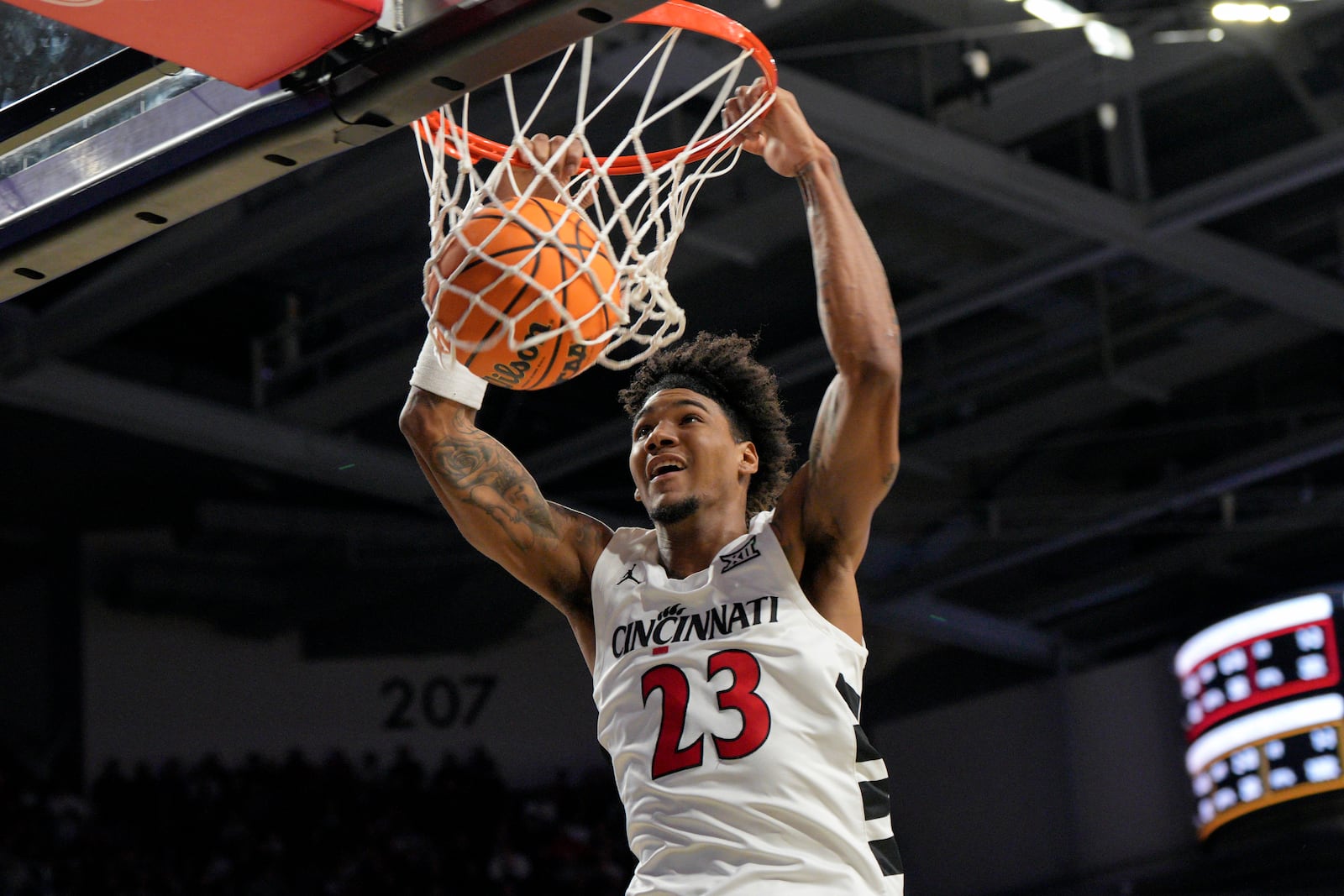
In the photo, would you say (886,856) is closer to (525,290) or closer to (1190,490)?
(525,290)

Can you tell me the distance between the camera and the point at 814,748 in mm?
2637

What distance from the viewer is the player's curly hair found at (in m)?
3.27

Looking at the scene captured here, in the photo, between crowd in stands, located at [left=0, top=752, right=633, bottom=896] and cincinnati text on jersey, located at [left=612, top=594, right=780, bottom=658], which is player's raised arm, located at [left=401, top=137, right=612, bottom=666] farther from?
crowd in stands, located at [left=0, top=752, right=633, bottom=896]

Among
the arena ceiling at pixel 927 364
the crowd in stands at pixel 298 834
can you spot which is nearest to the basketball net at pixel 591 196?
the arena ceiling at pixel 927 364

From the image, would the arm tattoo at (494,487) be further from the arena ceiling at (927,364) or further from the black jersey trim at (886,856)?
the arena ceiling at (927,364)

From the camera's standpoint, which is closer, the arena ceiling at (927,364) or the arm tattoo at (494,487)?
the arm tattoo at (494,487)

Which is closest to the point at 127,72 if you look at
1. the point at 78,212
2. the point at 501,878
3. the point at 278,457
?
the point at 78,212

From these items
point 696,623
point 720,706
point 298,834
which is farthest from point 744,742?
point 298,834

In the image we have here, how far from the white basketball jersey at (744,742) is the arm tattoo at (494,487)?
306 millimetres

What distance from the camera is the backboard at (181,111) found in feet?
7.07

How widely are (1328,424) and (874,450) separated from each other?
1016 centimetres

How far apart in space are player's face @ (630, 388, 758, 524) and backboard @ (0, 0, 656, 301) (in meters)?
0.90

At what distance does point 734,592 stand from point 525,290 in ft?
2.09

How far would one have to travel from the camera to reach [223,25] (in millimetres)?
2139
